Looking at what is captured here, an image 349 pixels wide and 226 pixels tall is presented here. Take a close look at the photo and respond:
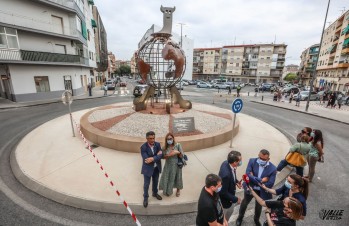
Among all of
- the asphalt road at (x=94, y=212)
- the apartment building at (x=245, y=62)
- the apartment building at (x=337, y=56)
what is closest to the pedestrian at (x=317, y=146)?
the asphalt road at (x=94, y=212)

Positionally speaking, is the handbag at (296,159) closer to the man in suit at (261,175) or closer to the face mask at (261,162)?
the man in suit at (261,175)

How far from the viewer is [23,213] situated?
4.13 m

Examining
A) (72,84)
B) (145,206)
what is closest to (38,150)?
(145,206)

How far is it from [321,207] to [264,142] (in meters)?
4.09

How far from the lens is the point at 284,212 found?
264 cm

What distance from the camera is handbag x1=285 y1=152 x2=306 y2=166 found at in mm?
4605

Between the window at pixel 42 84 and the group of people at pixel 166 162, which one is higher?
the window at pixel 42 84

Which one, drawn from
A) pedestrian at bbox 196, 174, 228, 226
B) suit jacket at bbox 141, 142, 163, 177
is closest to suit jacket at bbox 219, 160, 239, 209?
pedestrian at bbox 196, 174, 228, 226

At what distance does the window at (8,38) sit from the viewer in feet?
54.9

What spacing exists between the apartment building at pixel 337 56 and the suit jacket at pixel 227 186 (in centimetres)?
4121

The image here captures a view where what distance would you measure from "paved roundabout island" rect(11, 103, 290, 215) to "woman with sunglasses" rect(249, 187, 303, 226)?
1.96m

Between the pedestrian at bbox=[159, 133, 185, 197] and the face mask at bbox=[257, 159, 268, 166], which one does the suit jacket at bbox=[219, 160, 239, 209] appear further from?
the pedestrian at bbox=[159, 133, 185, 197]

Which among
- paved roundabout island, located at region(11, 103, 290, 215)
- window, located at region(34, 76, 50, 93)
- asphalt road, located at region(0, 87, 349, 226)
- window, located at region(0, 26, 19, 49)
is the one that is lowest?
asphalt road, located at region(0, 87, 349, 226)

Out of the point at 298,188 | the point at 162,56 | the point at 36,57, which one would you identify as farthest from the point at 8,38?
the point at 298,188
